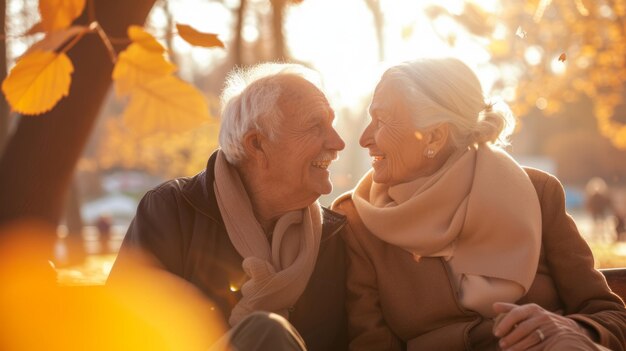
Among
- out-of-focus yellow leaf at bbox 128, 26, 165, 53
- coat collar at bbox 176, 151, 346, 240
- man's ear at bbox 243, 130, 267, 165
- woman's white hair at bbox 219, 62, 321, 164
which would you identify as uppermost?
out-of-focus yellow leaf at bbox 128, 26, 165, 53

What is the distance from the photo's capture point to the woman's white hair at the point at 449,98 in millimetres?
3814

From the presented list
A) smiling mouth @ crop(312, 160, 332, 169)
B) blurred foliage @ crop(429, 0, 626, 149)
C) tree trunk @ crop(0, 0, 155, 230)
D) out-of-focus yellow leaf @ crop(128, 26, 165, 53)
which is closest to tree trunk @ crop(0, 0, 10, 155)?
tree trunk @ crop(0, 0, 155, 230)

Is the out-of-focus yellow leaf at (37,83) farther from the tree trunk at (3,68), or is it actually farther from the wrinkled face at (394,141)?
the tree trunk at (3,68)

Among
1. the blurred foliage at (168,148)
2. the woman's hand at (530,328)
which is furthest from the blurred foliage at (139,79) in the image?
the blurred foliage at (168,148)

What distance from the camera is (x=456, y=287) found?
3.76 m

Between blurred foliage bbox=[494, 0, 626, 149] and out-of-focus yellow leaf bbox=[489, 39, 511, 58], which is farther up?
out-of-focus yellow leaf bbox=[489, 39, 511, 58]

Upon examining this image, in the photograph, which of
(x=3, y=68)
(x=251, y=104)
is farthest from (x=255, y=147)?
(x=3, y=68)

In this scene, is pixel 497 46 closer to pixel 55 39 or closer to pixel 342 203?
pixel 342 203

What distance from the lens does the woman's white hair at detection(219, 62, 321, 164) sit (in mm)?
3797

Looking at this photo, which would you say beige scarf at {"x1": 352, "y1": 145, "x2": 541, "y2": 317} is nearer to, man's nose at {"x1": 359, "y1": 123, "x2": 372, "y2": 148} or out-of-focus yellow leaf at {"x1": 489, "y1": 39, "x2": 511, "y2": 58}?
man's nose at {"x1": 359, "y1": 123, "x2": 372, "y2": 148}

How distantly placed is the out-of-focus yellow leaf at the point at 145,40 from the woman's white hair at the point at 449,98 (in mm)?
1823

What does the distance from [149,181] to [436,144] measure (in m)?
53.4

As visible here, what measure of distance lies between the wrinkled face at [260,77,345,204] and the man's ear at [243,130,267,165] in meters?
0.03

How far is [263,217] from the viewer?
3.86m
